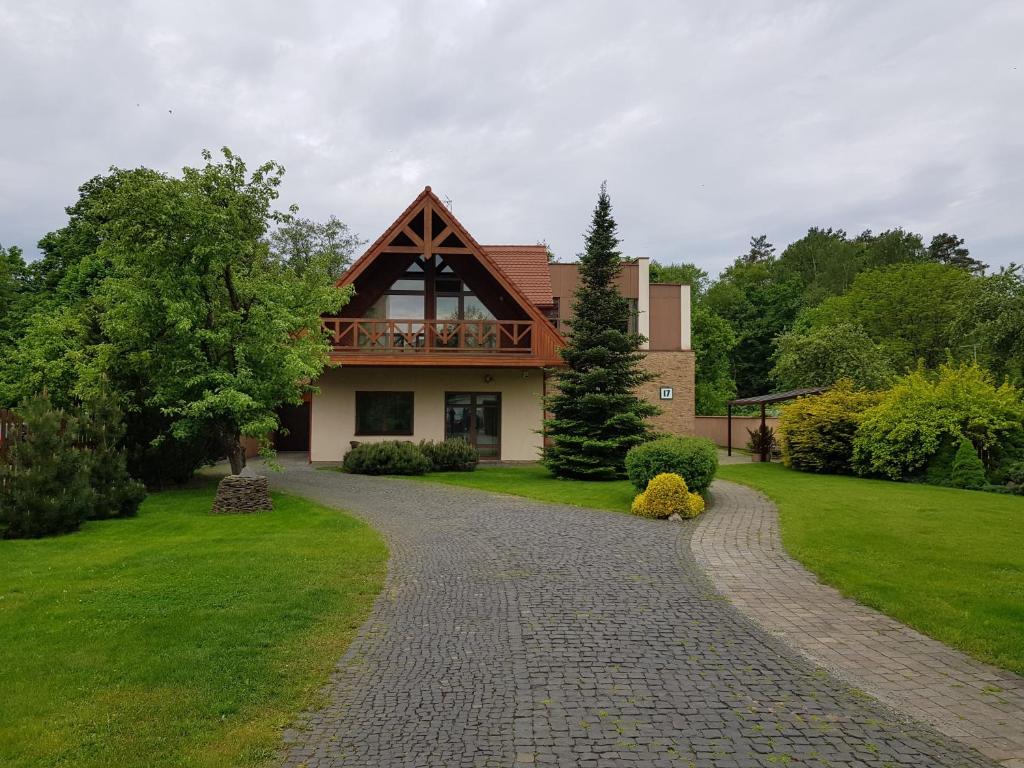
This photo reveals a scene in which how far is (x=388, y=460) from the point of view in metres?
18.8

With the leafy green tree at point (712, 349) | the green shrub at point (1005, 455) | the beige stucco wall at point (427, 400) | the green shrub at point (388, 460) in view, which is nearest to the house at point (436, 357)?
the beige stucco wall at point (427, 400)

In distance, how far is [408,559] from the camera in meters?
8.70

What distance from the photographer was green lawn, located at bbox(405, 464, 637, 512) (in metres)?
13.6

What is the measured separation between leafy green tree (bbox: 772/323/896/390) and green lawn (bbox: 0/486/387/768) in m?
26.0

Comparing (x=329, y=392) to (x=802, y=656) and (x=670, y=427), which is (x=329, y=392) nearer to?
(x=670, y=427)

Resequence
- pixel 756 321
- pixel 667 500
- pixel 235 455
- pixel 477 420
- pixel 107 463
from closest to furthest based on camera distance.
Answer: pixel 667 500 < pixel 107 463 < pixel 235 455 < pixel 477 420 < pixel 756 321

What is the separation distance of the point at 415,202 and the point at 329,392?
664 cm

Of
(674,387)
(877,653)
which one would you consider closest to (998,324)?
(674,387)

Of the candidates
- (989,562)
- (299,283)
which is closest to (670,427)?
(299,283)

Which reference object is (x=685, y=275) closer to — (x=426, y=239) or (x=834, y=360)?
(x=834, y=360)

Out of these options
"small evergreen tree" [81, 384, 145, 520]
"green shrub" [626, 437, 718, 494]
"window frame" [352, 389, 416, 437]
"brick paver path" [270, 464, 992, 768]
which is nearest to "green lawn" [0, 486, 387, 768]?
"brick paver path" [270, 464, 992, 768]

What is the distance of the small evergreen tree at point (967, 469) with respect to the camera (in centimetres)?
1598

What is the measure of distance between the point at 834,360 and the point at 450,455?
65.1 ft

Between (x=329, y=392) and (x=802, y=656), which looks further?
(x=329, y=392)
